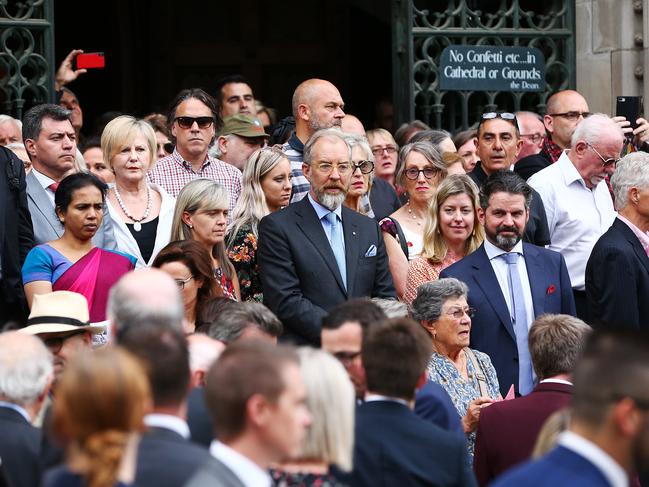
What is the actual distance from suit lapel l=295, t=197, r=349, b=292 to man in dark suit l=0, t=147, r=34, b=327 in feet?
5.10

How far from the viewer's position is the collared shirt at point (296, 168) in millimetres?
9836

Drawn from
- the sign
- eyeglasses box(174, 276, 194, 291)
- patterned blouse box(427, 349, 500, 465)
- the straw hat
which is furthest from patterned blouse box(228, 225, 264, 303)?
the sign

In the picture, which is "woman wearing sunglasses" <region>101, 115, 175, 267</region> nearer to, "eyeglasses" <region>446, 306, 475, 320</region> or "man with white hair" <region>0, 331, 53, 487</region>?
"eyeglasses" <region>446, 306, 475, 320</region>

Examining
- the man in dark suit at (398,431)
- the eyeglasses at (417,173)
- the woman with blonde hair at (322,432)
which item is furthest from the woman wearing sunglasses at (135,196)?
the woman with blonde hair at (322,432)

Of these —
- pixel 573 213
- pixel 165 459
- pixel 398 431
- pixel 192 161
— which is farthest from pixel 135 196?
pixel 165 459

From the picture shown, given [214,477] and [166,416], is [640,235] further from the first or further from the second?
[214,477]

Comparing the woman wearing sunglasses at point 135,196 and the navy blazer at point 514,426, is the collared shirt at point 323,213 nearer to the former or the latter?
the woman wearing sunglasses at point 135,196

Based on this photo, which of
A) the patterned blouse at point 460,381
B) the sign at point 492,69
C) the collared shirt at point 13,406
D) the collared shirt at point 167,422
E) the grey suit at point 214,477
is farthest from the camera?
the sign at point 492,69

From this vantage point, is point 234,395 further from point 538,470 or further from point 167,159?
point 167,159

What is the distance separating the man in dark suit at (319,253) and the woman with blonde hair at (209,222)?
221 millimetres

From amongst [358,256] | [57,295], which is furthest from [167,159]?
[57,295]

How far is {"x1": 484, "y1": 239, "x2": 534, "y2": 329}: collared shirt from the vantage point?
28.9ft

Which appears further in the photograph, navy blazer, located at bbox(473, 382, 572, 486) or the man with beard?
the man with beard

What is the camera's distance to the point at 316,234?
341 inches
